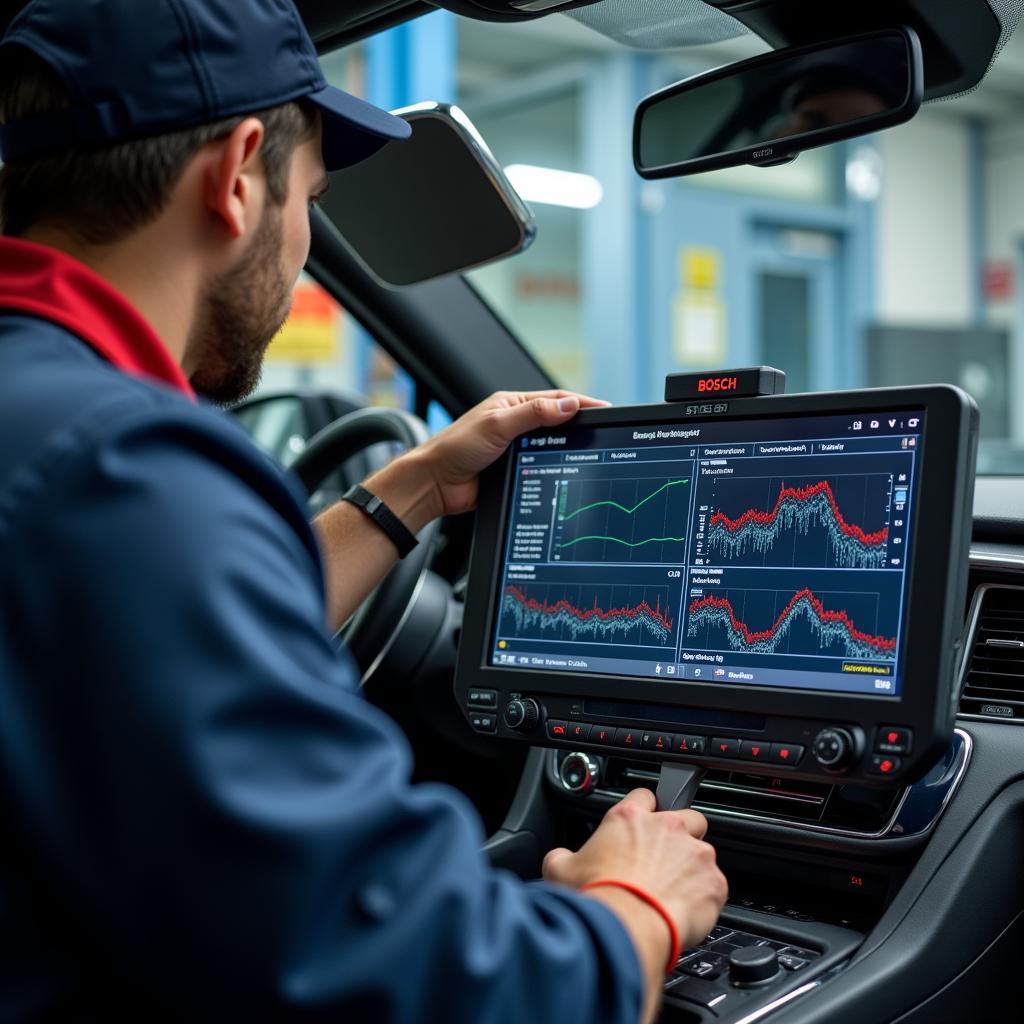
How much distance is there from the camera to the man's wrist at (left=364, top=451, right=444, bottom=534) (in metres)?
1.65

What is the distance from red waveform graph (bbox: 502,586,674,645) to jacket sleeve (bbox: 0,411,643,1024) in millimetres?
637

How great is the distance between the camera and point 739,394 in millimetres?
1348

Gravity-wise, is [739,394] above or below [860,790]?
above

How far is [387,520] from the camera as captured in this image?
1.67 metres

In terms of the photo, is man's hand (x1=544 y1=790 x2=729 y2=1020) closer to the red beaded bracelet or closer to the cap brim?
the red beaded bracelet

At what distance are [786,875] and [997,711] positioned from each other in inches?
11.9

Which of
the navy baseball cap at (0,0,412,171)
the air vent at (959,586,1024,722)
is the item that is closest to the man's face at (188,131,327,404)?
the navy baseball cap at (0,0,412,171)

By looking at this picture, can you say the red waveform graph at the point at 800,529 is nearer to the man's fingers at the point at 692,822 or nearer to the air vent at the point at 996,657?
the man's fingers at the point at 692,822

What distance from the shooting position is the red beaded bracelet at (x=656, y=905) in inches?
38.4

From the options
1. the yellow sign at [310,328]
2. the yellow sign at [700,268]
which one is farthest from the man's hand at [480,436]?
the yellow sign at [700,268]

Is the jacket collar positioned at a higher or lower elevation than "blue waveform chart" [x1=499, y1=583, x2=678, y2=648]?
higher

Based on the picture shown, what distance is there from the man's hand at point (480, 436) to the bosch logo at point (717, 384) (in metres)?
0.13

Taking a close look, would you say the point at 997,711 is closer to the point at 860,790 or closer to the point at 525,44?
the point at 860,790

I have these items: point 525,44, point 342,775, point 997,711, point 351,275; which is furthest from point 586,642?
point 525,44
